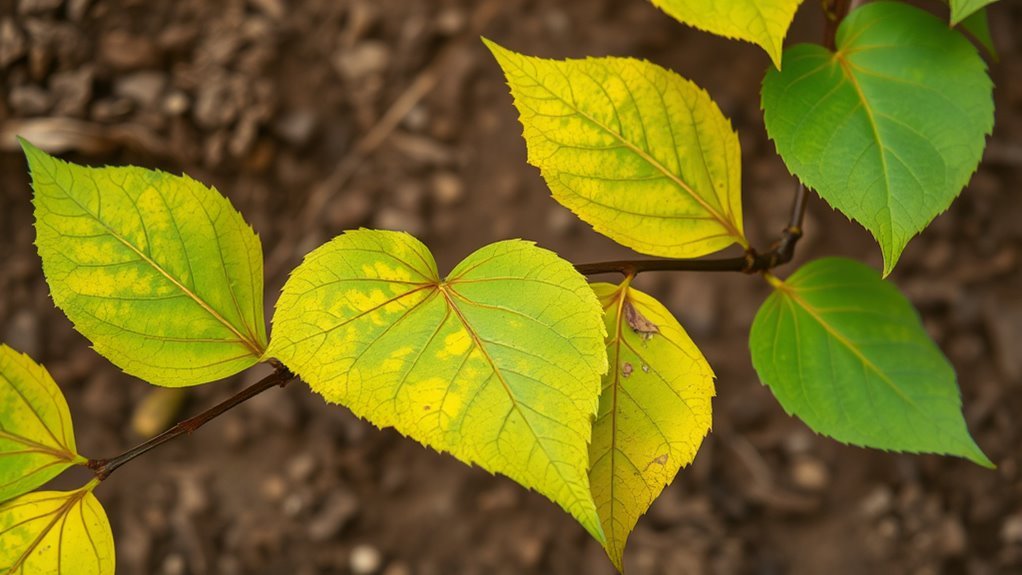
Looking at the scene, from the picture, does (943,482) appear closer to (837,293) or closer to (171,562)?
(837,293)

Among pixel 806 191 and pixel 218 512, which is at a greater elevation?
pixel 806 191

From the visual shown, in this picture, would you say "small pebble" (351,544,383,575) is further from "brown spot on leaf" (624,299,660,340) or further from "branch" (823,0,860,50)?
"branch" (823,0,860,50)

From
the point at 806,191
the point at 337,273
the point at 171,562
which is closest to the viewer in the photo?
the point at 337,273

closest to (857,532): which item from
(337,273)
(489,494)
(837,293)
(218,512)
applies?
(489,494)

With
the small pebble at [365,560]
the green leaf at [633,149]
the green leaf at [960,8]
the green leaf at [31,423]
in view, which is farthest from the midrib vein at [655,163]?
the small pebble at [365,560]

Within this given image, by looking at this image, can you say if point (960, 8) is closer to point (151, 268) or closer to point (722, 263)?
point (722, 263)

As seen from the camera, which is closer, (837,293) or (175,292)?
(175,292)
